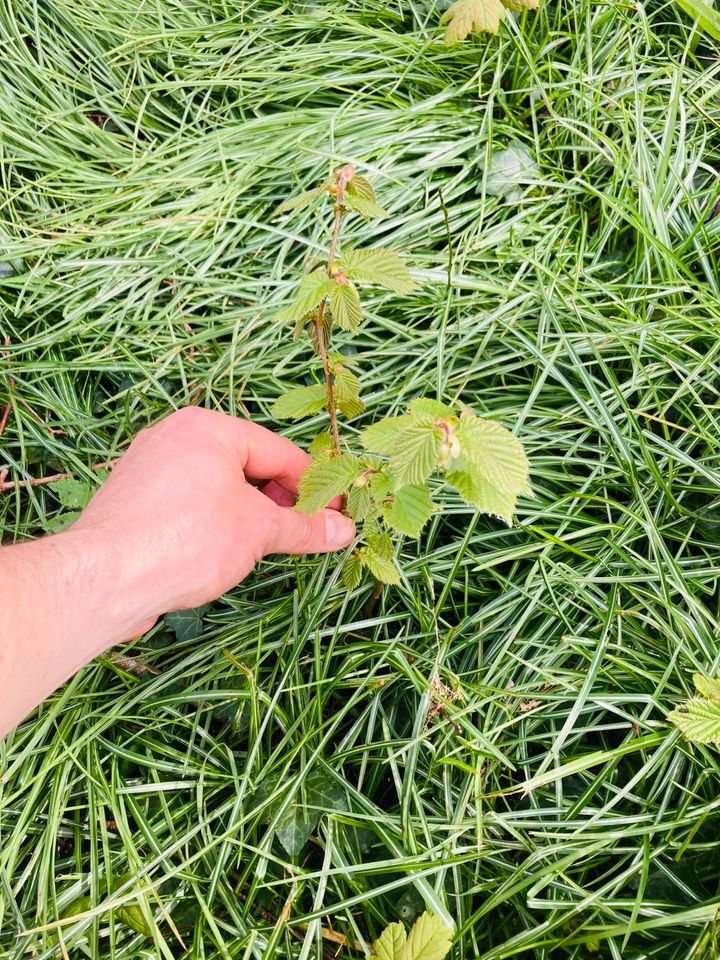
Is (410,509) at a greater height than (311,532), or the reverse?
(410,509)

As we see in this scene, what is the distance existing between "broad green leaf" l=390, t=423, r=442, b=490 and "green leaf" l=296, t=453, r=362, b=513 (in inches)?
9.0

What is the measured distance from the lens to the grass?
1.42m

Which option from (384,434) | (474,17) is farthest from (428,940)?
(474,17)

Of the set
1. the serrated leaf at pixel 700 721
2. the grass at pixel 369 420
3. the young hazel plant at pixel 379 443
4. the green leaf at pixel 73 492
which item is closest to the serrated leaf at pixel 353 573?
the young hazel plant at pixel 379 443

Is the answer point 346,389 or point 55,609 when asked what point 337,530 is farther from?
point 55,609

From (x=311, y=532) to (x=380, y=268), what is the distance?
23.1 inches

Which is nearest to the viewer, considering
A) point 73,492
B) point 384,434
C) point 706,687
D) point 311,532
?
point 384,434

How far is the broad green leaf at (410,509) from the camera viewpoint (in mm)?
1170

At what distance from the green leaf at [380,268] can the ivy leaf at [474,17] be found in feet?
3.35

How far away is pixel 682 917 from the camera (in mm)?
1246

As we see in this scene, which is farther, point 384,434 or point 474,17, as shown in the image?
point 474,17

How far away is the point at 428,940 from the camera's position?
1.17 m

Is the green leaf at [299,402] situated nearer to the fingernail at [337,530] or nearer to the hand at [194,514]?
the hand at [194,514]

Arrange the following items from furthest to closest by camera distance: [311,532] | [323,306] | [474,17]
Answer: [474,17] → [311,532] → [323,306]
